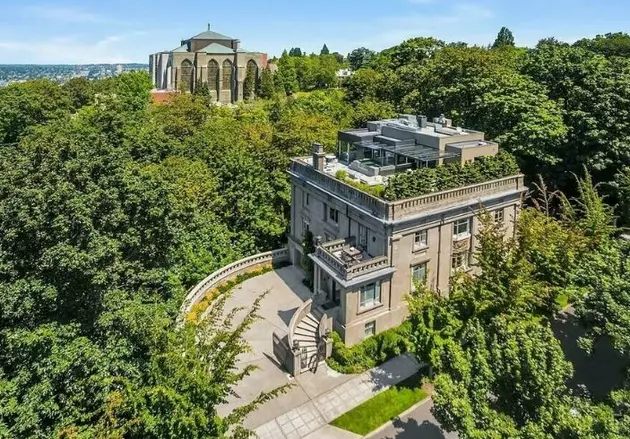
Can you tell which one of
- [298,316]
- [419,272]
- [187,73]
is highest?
[187,73]

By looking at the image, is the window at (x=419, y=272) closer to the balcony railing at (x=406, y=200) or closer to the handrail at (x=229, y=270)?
the balcony railing at (x=406, y=200)

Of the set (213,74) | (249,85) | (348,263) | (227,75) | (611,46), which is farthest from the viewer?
(227,75)

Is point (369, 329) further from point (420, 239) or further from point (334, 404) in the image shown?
point (420, 239)

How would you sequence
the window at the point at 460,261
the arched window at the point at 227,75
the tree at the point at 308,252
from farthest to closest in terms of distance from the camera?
1. the arched window at the point at 227,75
2. the tree at the point at 308,252
3. the window at the point at 460,261

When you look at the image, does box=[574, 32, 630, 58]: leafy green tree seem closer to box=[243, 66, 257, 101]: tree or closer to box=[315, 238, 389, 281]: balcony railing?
box=[243, 66, 257, 101]: tree

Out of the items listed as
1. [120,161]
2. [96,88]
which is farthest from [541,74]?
[96,88]

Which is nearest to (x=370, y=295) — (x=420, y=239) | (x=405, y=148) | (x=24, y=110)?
(x=420, y=239)

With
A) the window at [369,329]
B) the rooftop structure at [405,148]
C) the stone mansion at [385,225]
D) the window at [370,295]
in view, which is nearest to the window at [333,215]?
the stone mansion at [385,225]
